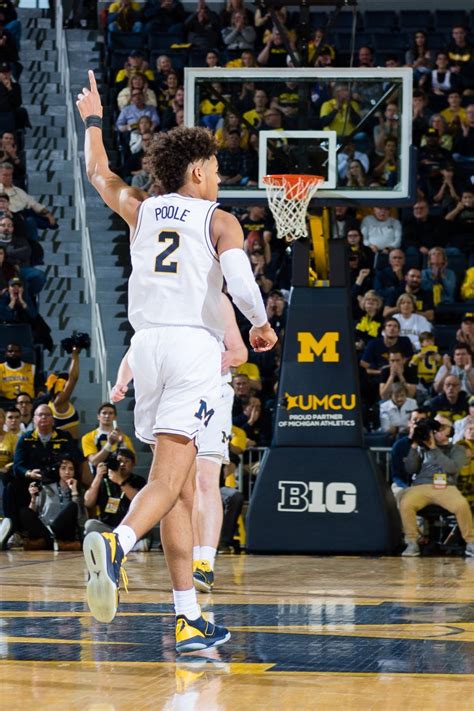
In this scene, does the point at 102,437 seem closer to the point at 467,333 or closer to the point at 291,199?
the point at 291,199

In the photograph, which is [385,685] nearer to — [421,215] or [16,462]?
[16,462]

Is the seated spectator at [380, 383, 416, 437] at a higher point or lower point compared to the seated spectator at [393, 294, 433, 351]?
lower

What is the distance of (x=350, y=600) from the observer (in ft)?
23.0

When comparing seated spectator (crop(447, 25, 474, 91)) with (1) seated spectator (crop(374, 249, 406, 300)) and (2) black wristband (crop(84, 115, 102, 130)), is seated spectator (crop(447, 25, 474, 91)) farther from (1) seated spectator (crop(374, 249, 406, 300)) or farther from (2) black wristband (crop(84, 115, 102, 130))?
(2) black wristband (crop(84, 115, 102, 130))

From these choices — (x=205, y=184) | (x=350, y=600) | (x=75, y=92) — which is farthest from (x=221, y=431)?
(x=75, y=92)

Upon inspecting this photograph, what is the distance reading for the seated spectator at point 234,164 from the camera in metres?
11.8

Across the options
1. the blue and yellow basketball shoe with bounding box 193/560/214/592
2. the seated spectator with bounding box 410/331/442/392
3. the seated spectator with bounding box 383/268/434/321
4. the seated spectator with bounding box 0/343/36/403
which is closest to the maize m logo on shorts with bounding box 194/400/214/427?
the blue and yellow basketball shoe with bounding box 193/560/214/592

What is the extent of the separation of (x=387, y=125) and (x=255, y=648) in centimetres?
746

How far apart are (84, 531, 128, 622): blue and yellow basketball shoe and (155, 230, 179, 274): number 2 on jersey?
1.14 m

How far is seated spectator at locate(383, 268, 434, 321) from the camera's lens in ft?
50.7

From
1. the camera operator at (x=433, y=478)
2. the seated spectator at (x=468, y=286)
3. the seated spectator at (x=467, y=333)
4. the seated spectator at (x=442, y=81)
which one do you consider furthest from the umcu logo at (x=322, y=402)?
the seated spectator at (x=442, y=81)

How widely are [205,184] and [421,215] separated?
38.2 feet

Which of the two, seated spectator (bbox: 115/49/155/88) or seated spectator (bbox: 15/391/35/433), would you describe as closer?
seated spectator (bbox: 15/391/35/433)

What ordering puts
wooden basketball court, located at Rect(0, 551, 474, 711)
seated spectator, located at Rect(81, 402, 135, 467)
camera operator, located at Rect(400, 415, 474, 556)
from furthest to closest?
seated spectator, located at Rect(81, 402, 135, 467), camera operator, located at Rect(400, 415, 474, 556), wooden basketball court, located at Rect(0, 551, 474, 711)
